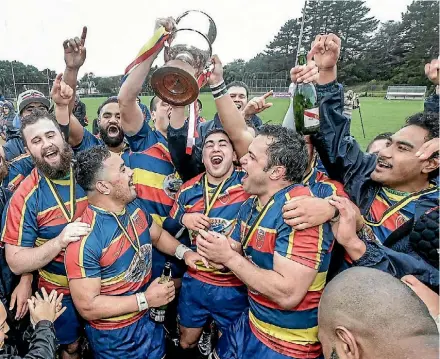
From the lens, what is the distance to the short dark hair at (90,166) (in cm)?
291

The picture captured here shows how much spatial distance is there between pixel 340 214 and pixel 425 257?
20.6 inches

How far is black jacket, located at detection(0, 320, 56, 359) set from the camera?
2.15 meters

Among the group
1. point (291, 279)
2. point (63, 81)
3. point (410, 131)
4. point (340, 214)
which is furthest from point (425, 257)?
point (63, 81)

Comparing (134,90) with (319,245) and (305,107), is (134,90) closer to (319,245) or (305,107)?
(305,107)

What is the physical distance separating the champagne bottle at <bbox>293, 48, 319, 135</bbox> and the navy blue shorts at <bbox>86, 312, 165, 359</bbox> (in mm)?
1960

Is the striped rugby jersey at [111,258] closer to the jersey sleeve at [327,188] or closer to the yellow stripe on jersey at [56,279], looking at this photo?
the yellow stripe on jersey at [56,279]

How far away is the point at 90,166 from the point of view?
293cm

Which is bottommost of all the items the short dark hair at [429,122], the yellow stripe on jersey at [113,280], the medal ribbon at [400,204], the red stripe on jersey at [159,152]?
the yellow stripe on jersey at [113,280]

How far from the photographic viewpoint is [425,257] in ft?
7.04

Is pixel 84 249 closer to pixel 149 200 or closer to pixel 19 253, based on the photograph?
pixel 19 253

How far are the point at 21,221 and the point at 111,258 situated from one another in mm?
829

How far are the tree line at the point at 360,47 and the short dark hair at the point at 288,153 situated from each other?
138 feet

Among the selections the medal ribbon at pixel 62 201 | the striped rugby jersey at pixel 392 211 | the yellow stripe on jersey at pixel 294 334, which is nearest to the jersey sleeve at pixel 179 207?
the medal ribbon at pixel 62 201

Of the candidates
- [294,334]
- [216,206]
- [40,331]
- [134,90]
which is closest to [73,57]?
[134,90]
